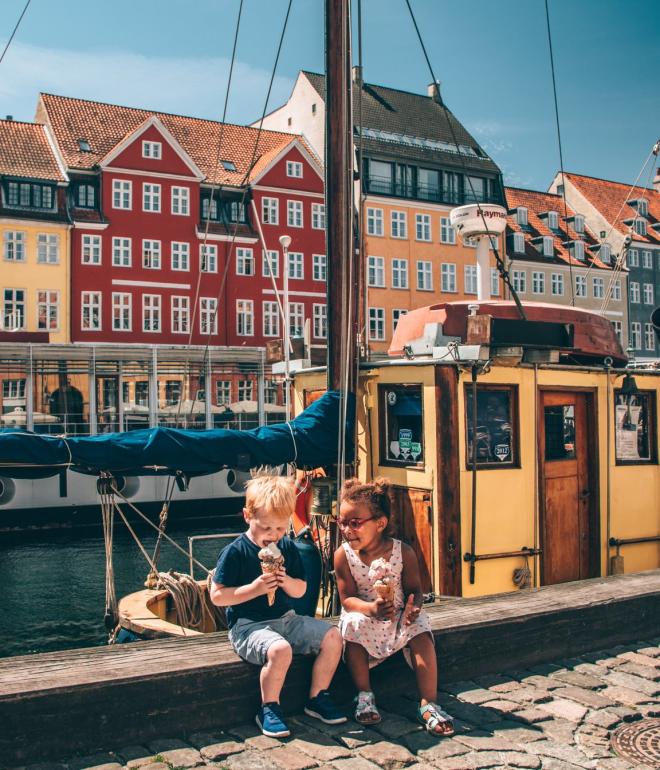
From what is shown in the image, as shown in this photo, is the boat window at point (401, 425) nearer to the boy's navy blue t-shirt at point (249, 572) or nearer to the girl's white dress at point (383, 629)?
the girl's white dress at point (383, 629)

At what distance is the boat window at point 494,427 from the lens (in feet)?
23.9

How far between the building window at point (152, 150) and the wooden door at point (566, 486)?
33805 mm

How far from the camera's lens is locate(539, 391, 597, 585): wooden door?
7801 mm

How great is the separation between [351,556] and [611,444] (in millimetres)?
4646

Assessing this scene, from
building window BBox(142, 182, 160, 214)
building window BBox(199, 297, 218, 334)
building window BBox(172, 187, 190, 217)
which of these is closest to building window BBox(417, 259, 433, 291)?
building window BBox(199, 297, 218, 334)

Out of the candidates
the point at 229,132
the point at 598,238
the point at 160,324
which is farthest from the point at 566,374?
the point at 598,238

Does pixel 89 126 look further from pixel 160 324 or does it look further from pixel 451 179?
pixel 451 179

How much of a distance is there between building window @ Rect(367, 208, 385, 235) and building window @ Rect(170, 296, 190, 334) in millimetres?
11396

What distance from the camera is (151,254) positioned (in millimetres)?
38531

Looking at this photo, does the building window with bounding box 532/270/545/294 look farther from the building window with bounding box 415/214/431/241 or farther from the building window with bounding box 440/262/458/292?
the building window with bounding box 415/214/431/241

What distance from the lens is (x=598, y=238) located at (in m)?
54.6

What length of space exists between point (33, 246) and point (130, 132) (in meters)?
7.86

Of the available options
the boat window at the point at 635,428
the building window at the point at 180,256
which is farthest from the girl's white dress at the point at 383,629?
the building window at the point at 180,256

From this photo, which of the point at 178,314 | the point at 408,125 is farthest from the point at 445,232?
the point at 178,314
